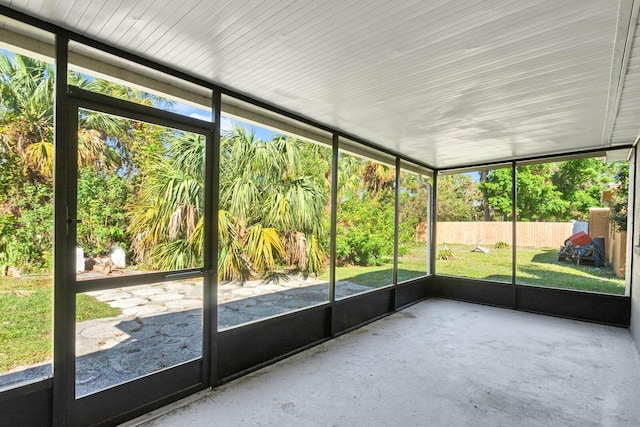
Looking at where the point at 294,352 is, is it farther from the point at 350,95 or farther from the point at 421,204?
the point at 421,204

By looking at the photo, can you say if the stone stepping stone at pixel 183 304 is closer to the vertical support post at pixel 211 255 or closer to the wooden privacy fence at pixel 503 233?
the vertical support post at pixel 211 255

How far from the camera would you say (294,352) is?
3357mm

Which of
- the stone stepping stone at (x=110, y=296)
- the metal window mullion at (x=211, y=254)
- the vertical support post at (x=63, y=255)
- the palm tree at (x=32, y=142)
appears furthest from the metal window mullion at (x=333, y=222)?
the vertical support post at (x=63, y=255)

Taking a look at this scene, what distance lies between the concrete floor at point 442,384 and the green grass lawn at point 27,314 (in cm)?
130

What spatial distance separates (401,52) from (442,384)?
2.65 m

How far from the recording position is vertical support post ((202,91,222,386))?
2604 mm

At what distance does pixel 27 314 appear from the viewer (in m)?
2.83

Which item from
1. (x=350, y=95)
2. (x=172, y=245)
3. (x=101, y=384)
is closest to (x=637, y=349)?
(x=350, y=95)

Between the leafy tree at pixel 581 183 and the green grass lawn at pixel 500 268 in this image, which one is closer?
the green grass lawn at pixel 500 268

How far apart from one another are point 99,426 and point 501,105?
3962 mm

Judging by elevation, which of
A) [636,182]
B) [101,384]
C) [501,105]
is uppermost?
[501,105]

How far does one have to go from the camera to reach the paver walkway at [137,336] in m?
2.32

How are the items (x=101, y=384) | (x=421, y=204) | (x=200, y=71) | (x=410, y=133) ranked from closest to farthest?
(x=101, y=384) < (x=200, y=71) < (x=410, y=133) < (x=421, y=204)

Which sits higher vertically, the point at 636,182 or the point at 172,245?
the point at 636,182
